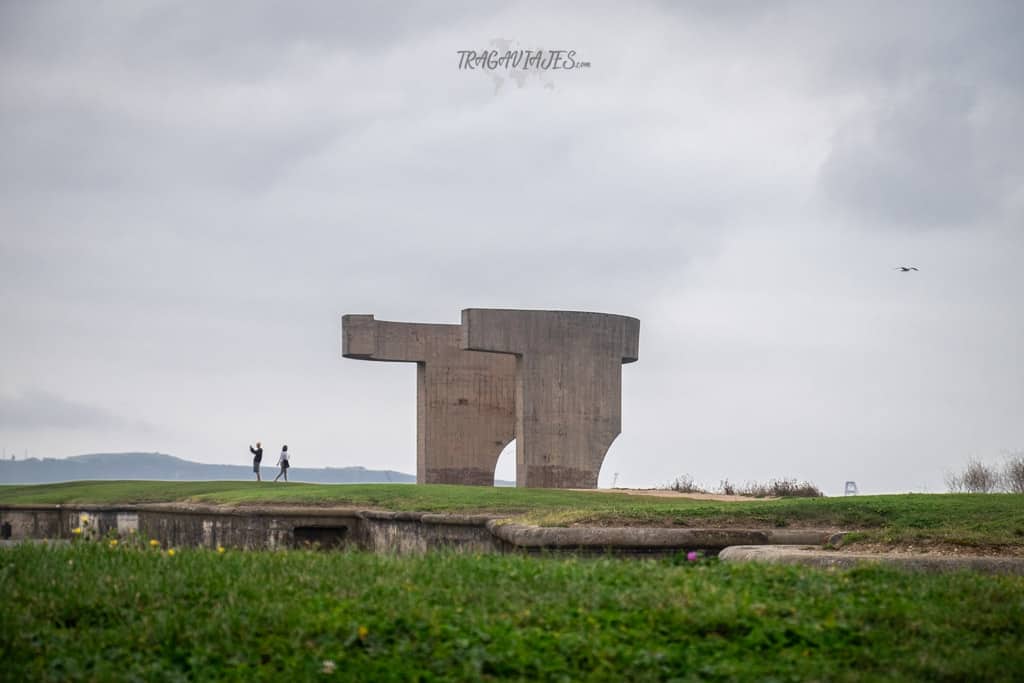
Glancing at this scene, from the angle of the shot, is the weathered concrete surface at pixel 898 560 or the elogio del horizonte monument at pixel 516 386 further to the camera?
the elogio del horizonte monument at pixel 516 386

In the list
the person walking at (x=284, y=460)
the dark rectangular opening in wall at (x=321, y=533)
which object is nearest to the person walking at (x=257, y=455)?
the person walking at (x=284, y=460)

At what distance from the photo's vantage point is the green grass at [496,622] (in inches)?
285

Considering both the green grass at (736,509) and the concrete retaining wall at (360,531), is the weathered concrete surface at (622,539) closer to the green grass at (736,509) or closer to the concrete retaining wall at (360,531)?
the concrete retaining wall at (360,531)

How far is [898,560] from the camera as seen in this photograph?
11.3 meters

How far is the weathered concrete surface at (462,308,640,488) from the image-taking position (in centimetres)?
3381

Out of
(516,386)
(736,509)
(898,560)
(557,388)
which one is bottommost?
(898,560)

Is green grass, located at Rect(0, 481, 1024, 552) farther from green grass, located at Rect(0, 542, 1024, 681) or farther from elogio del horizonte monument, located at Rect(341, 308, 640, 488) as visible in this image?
elogio del horizonte monument, located at Rect(341, 308, 640, 488)

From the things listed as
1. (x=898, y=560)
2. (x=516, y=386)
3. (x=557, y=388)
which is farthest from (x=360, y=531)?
(x=516, y=386)

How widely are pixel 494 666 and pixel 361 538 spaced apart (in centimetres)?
1496

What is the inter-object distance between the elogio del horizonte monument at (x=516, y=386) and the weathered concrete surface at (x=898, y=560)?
21797mm

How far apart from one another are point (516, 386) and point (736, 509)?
716 inches

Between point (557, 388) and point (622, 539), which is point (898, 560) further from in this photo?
point (557, 388)

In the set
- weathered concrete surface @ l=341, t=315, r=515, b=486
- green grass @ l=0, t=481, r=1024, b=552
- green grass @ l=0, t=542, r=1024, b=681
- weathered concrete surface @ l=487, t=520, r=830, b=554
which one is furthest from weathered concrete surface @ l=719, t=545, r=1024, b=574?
weathered concrete surface @ l=341, t=315, r=515, b=486

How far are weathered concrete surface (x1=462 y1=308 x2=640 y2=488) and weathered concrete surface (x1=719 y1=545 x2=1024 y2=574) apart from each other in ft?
71.6
